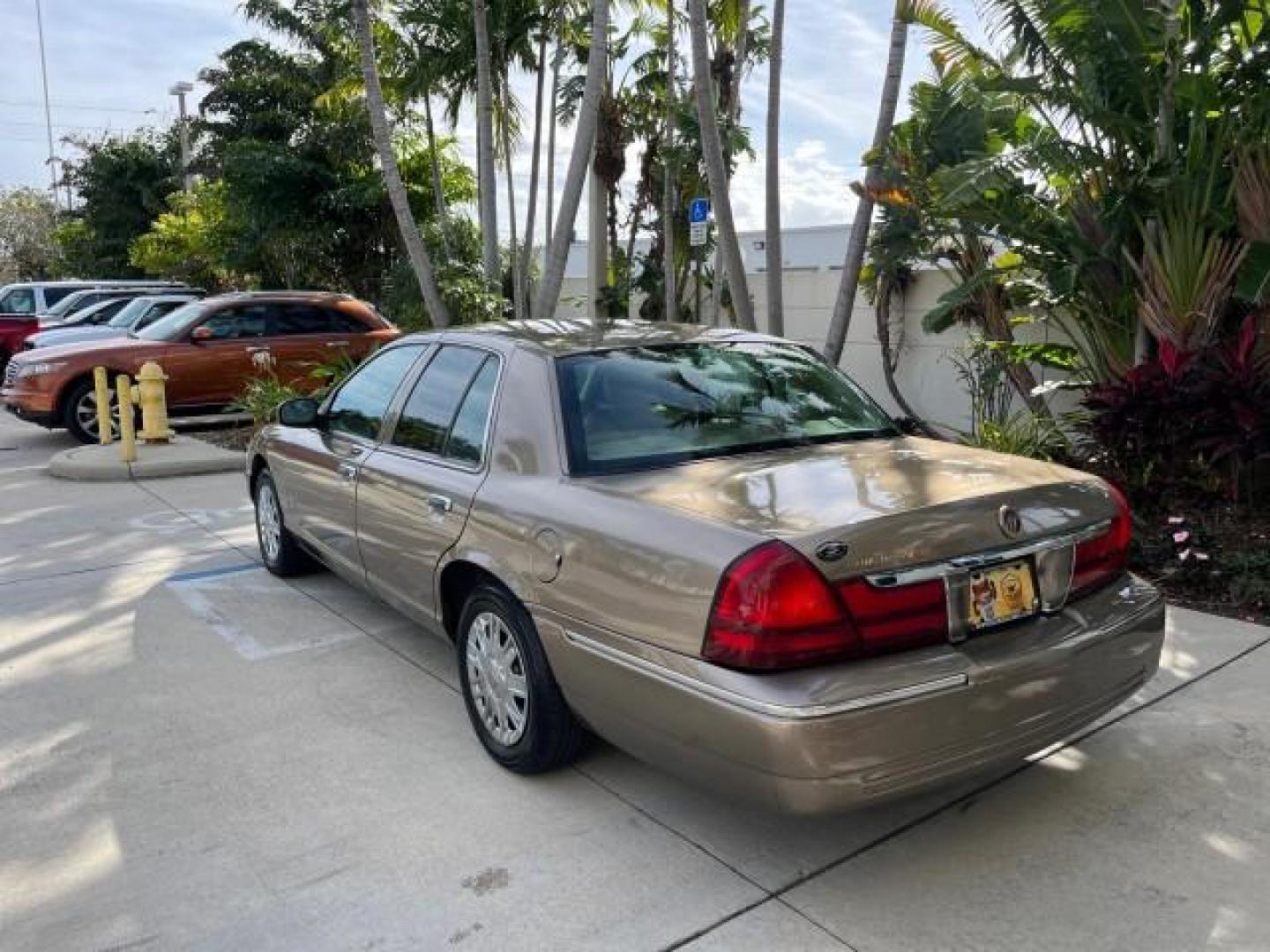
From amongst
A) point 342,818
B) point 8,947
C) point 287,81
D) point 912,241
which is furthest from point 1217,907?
point 287,81

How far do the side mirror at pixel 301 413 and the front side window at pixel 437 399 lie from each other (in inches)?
41.1

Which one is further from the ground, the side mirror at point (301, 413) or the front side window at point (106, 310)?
the front side window at point (106, 310)

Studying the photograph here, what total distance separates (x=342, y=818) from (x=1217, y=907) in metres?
2.56

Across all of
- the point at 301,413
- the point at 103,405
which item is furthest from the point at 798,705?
the point at 103,405

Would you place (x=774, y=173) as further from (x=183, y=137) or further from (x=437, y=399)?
(x=183, y=137)

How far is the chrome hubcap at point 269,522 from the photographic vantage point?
19.4ft

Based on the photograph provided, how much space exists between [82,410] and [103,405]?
1.17 metres

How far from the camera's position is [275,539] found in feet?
19.7

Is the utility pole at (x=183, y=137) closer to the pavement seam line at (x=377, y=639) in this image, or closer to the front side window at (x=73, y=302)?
the front side window at (x=73, y=302)

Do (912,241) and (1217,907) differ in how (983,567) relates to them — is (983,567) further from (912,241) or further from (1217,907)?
(912,241)

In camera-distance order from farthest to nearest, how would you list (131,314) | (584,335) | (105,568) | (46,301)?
(46,301) → (131,314) → (105,568) → (584,335)

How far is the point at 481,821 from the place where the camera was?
3.32 meters

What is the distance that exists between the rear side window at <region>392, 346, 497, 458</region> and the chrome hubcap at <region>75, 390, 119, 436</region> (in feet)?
27.9

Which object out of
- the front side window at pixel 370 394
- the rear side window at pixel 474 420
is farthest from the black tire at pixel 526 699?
the front side window at pixel 370 394
